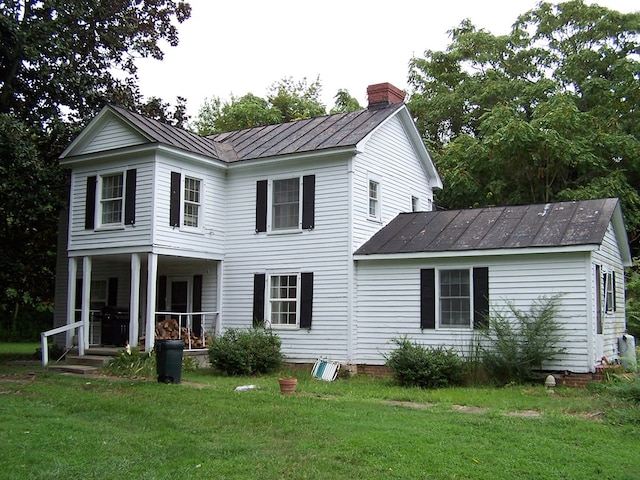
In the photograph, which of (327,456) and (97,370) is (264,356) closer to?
(97,370)

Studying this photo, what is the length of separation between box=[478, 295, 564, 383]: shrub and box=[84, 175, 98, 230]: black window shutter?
10.9 m

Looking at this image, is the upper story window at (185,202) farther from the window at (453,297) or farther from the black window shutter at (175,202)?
the window at (453,297)

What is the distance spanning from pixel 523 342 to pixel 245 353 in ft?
21.1

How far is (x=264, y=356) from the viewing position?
55.9 ft

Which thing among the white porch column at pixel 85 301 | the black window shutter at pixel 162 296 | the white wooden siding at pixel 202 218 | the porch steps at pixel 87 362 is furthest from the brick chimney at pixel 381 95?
the porch steps at pixel 87 362

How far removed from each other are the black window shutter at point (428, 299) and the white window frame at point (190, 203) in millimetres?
6248

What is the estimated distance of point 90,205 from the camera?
63.3 ft

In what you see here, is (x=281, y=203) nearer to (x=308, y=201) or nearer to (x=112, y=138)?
(x=308, y=201)

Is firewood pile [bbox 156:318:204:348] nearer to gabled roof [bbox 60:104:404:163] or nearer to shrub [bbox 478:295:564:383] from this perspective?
gabled roof [bbox 60:104:404:163]

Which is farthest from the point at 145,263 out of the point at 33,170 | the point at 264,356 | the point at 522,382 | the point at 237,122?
the point at 237,122

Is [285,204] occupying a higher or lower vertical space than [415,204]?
lower

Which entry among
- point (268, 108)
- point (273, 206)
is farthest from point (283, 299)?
point (268, 108)

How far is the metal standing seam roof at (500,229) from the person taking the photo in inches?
611

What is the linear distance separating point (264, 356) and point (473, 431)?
8152 mm
